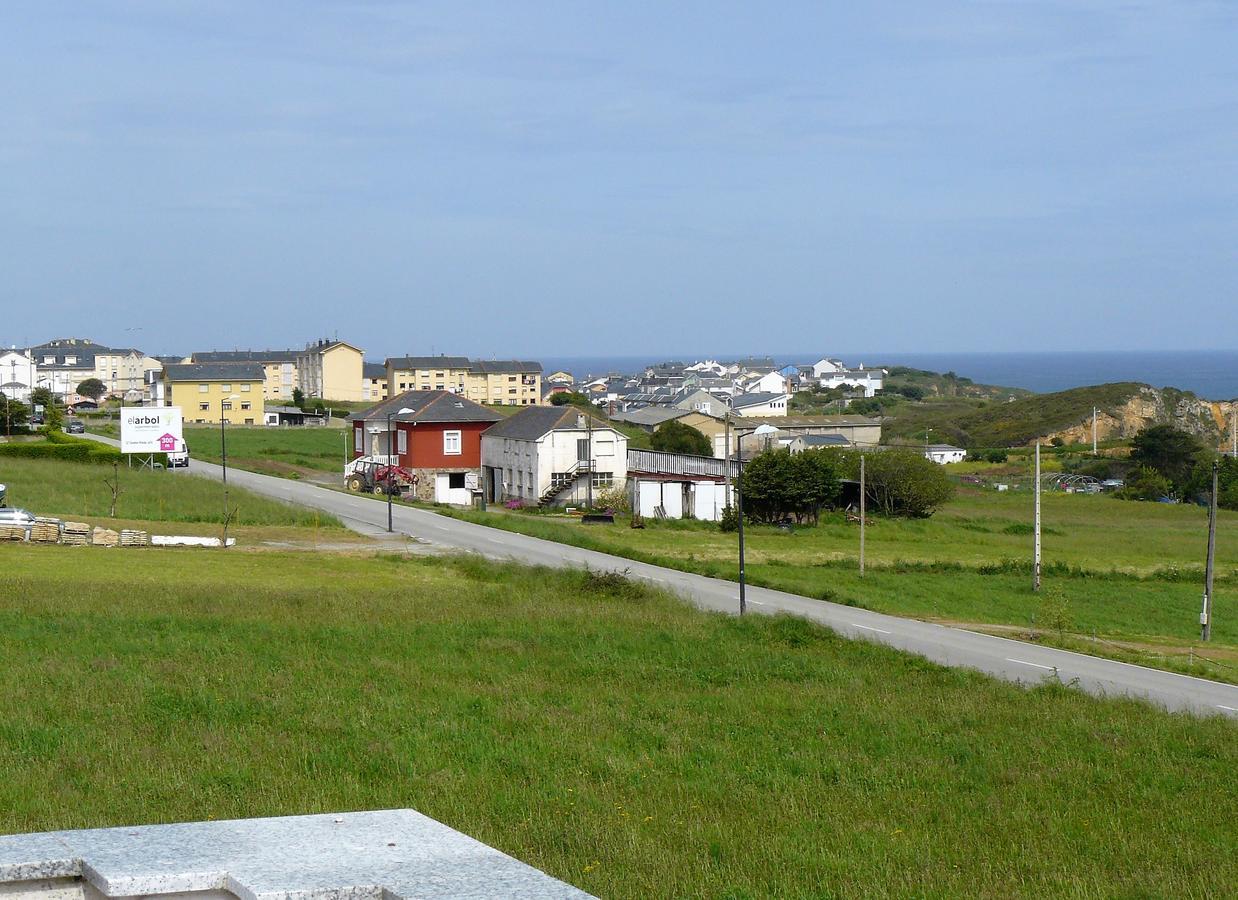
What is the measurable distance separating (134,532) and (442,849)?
38932mm

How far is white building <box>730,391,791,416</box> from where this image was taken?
171 m

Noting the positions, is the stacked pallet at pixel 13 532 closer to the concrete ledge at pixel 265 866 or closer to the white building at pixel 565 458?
the white building at pixel 565 458

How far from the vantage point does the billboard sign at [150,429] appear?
6075 cm

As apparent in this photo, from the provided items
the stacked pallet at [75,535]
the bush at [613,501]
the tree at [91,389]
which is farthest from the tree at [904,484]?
the tree at [91,389]

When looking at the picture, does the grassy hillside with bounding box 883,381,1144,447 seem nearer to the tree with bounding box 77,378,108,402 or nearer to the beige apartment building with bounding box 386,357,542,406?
the beige apartment building with bounding box 386,357,542,406

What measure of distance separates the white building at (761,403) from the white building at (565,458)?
100 metres

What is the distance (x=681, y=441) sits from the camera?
316ft

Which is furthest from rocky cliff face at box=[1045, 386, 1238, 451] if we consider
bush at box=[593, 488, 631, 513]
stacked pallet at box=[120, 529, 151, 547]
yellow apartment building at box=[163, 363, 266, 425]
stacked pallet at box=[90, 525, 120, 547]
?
stacked pallet at box=[90, 525, 120, 547]

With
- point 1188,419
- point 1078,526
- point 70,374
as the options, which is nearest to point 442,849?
point 1078,526

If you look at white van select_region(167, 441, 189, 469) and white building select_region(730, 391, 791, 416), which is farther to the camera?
white building select_region(730, 391, 791, 416)

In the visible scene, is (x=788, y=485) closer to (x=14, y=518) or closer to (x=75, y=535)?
(x=75, y=535)

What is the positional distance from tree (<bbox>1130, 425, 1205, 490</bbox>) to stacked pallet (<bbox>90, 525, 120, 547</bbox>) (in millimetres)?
87067

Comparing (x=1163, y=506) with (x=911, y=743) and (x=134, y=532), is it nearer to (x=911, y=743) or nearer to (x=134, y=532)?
(x=134, y=532)

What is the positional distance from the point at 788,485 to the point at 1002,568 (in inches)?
650
